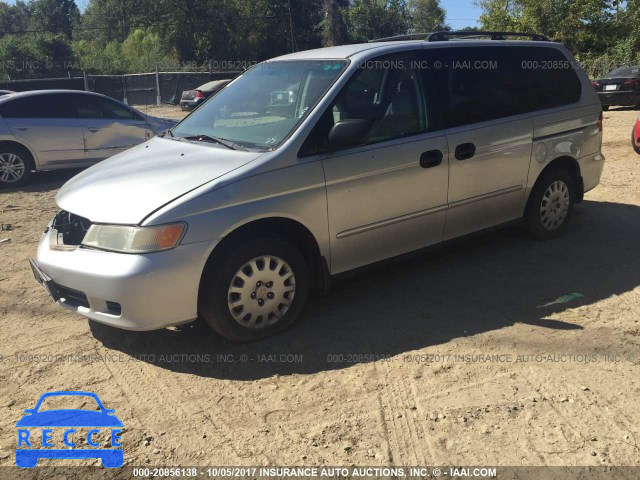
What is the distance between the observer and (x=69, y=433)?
316cm

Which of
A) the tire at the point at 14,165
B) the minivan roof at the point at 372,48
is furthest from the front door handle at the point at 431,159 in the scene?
the tire at the point at 14,165

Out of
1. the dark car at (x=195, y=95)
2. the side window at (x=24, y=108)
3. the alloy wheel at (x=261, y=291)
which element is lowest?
the alloy wheel at (x=261, y=291)

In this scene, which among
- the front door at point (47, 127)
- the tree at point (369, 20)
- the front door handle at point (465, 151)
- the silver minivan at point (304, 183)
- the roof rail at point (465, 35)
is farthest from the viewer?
the tree at point (369, 20)

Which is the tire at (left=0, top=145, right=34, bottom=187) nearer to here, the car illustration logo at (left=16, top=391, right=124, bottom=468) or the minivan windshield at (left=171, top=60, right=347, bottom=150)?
the minivan windshield at (left=171, top=60, right=347, bottom=150)

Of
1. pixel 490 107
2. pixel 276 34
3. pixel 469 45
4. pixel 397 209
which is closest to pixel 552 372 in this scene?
pixel 397 209

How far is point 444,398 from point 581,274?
240 cm

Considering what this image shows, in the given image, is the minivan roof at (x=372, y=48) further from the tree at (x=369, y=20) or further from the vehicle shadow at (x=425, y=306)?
the tree at (x=369, y=20)

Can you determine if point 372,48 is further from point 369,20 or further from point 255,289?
point 369,20

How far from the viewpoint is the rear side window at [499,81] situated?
488 cm

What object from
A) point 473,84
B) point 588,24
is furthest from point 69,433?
point 588,24

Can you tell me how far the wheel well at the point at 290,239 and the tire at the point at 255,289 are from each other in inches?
1.9

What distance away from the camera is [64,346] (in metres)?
4.11

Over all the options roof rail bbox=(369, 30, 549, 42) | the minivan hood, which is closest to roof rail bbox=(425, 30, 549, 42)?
roof rail bbox=(369, 30, 549, 42)

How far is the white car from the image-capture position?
31.8 feet
